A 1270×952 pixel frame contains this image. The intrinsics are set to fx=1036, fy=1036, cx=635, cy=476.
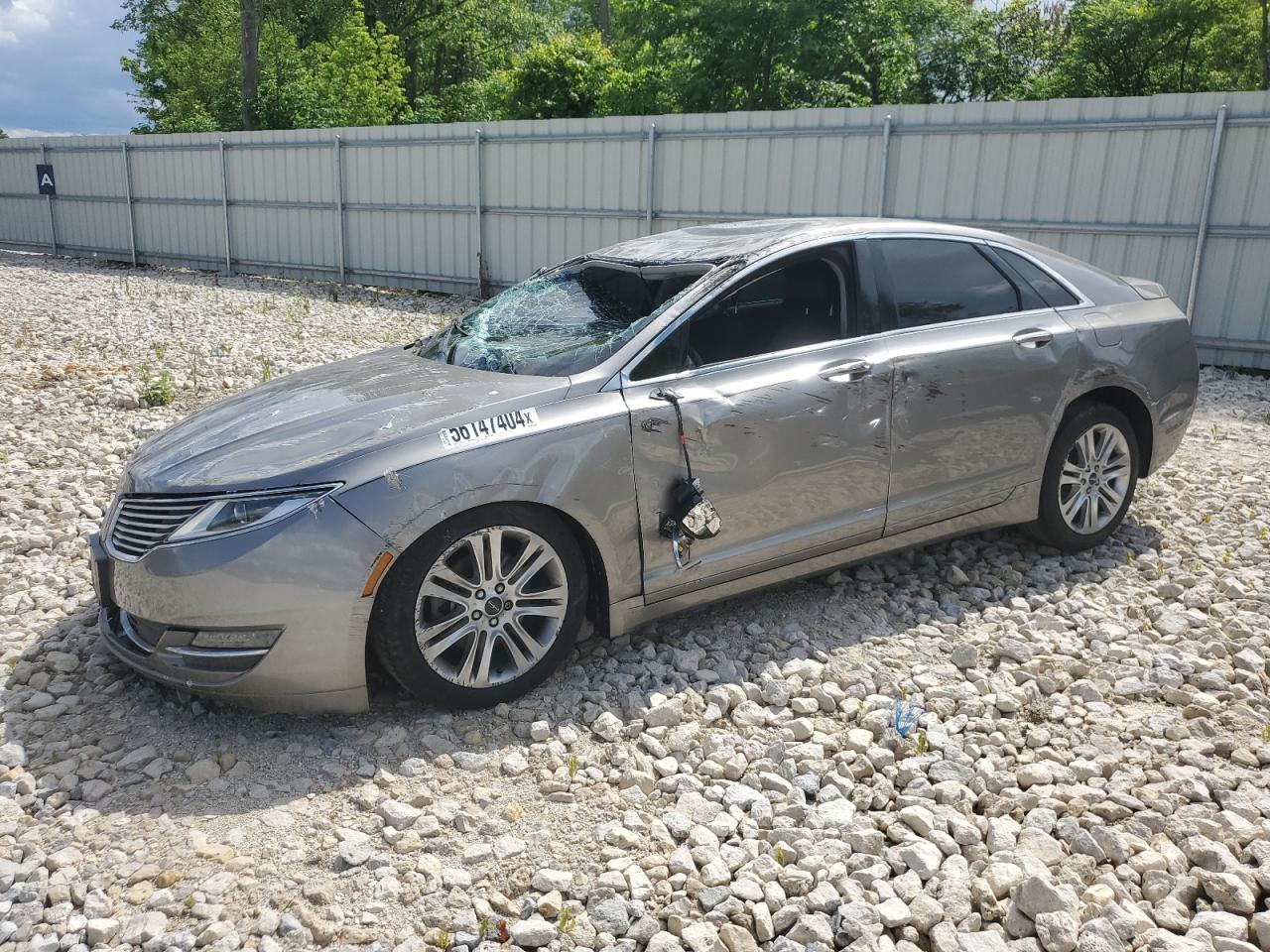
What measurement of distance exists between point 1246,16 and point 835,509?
103ft

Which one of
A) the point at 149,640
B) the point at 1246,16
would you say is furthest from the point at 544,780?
the point at 1246,16

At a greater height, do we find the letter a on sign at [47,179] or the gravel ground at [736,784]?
the letter a on sign at [47,179]

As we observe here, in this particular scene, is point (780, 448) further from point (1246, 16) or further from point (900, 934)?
point (1246, 16)

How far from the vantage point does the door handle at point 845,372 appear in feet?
13.1

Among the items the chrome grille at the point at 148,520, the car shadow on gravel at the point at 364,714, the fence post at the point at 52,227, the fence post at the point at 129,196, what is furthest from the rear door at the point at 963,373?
the fence post at the point at 52,227

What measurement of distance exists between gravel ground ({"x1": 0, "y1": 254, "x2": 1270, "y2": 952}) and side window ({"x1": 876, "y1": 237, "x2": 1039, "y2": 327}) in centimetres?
121

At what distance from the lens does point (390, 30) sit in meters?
38.0

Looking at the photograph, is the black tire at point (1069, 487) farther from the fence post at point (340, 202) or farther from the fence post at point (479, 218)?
the fence post at point (340, 202)

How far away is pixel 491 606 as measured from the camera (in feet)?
11.3

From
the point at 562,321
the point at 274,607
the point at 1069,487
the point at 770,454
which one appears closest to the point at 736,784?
the point at 770,454

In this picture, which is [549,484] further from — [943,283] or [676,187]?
[676,187]

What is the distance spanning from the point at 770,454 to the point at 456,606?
4.19 feet

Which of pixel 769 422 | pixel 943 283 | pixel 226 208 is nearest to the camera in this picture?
pixel 769 422

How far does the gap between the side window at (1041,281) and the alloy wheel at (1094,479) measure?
0.60 meters
